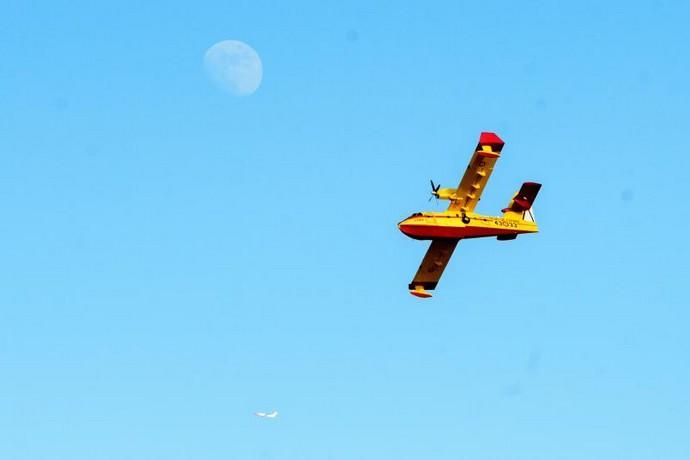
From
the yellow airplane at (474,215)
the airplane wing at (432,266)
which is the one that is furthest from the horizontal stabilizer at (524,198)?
the airplane wing at (432,266)

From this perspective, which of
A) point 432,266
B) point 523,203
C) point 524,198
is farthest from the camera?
point 432,266

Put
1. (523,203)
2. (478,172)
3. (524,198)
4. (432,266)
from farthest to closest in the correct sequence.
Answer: (432,266) < (524,198) < (523,203) < (478,172)

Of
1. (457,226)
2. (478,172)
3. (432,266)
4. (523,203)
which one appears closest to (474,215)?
(457,226)

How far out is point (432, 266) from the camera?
13475 cm

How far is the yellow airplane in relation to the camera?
409ft

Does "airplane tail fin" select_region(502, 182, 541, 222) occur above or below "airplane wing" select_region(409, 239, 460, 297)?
above

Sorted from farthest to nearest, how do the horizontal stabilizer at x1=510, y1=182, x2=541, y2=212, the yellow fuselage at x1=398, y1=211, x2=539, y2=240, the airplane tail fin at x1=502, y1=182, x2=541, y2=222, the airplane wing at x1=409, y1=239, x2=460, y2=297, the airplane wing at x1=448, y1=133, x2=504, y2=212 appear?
the airplane wing at x1=409, y1=239, x2=460, y2=297, the horizontal stabilizer at x1=510, y1=182, x2=541, y2=212, the airplane tail fin at x1=502, y1=182, x2=541, y2=222, the airplane wing at x1=448, y1=133, x2=504, y2=212, the yellow fuselage at x1=398, y1=211, x2=539, y2=240

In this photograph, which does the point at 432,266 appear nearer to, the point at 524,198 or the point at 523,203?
the point at 523,203

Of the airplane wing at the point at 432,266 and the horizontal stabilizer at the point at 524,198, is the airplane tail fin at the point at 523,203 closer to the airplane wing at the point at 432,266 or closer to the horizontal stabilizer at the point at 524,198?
the horizontal stabilizer at the point at 524,198

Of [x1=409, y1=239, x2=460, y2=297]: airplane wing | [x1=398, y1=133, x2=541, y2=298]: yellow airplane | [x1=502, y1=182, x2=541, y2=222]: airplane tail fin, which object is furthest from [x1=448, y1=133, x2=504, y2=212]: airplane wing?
[x1=409, y1=239, x2=460, y2=297]: airplane wing

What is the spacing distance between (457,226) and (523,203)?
8.10 meters

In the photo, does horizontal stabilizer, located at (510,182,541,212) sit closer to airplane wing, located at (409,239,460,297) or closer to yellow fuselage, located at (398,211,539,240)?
yellow fuselage, located at (398,211,539,240)

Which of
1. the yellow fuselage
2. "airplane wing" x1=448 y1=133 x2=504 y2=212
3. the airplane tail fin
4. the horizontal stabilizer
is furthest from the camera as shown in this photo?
the horizontal stabilizer

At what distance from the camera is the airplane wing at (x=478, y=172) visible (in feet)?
411
